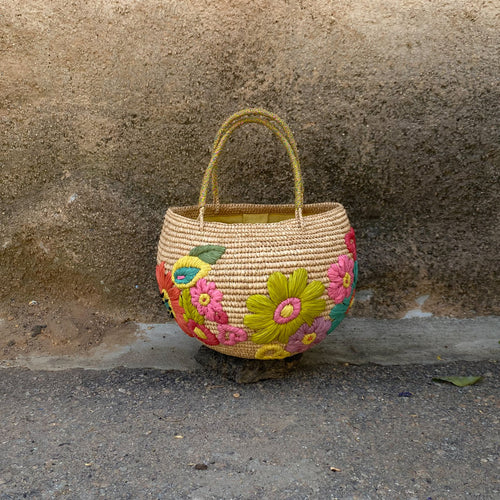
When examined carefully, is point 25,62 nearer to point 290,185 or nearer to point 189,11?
point 189,11

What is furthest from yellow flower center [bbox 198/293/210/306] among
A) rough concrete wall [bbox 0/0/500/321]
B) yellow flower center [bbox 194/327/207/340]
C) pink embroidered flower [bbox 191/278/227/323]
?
rough concrete wall [bbox 0/0/500/321]

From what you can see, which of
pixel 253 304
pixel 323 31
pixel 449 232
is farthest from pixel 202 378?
pixel 323 31

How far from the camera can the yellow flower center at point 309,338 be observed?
66.3 inches

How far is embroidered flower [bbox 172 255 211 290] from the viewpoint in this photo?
63.4 inches

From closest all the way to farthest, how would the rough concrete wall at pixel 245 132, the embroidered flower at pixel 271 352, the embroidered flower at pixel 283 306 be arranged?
the embroidered flower at pixel 283 306
the embroidered flower at pixel 271 352
the rough concrete wall at pixel 245 132

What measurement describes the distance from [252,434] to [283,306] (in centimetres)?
38

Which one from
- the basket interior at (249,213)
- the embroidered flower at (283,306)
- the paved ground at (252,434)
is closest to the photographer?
the paved ground at (252,434)

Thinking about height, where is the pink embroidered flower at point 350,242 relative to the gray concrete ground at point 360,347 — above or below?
above

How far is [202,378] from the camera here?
6.29ft

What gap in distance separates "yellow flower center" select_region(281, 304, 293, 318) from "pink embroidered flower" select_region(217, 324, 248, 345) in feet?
0.43

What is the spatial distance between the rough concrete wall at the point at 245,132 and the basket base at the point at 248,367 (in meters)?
0.51

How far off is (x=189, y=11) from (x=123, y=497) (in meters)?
1.78

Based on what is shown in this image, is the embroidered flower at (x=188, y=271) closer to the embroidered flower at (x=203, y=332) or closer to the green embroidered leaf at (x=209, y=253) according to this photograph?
the green embroidered leaf at (x=209, y=253)

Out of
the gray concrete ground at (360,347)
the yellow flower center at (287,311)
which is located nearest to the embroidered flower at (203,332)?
the yellow flower center at (287,311)
